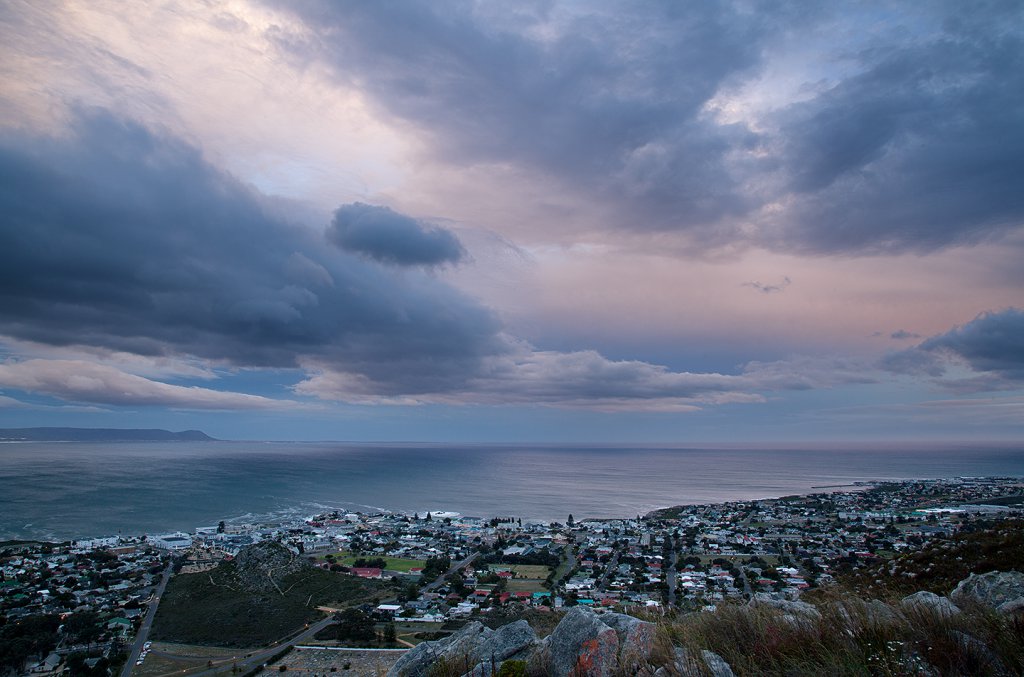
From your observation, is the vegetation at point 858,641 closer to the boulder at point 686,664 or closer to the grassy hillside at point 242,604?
the boulder at point 686,664

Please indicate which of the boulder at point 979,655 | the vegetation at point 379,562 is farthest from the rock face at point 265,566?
the boulder at point 979,655

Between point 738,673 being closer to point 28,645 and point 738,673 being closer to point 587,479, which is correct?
point 28,645

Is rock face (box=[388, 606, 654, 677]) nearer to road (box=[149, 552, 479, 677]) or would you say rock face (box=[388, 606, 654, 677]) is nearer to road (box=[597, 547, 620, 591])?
road (box=[149, 552, 479, 677])

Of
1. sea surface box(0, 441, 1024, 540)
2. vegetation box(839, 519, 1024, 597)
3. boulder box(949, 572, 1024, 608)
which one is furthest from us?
sea surface box(0, 441, 1024, 540)

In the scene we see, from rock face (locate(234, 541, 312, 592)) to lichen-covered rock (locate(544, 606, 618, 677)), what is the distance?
74.6 feet

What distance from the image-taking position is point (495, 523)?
44.0 metres

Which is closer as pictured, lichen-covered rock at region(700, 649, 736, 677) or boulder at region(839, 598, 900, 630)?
lichen-covered rock at region(700, 649, 736, 677)

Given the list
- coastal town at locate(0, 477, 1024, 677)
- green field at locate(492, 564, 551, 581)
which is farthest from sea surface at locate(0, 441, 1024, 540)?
green field at locate(492, 564, 551, 581)

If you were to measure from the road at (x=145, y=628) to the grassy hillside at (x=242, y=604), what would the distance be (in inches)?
10.1

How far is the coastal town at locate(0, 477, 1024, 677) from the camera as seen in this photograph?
18.6 metres

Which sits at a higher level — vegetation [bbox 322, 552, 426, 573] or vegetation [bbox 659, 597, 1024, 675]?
vegetation [bbox 659, 597, 1024, 675]

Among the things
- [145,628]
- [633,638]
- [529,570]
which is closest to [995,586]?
[633,638]

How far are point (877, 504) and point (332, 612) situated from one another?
54222mm

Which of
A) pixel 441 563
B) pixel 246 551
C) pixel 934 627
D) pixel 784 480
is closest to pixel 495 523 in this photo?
pixel 441 563
